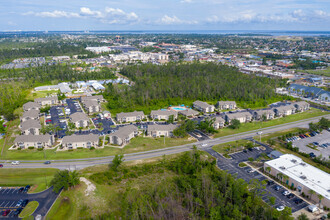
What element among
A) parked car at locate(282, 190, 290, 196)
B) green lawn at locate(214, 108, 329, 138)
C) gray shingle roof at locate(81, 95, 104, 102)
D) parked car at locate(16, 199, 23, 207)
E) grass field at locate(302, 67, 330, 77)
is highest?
grass field at locate(302, 67, 330, 77)

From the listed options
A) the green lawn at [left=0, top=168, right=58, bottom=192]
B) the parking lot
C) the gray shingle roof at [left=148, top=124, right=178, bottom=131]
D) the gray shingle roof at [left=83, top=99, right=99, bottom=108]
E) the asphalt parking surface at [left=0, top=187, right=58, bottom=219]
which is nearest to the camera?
the asphalt parking surface at [left=0, top=187, right=58, bottom=219]

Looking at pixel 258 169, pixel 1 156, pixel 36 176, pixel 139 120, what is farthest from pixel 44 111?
pixel 258 169

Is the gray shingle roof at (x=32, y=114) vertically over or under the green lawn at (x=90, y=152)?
over

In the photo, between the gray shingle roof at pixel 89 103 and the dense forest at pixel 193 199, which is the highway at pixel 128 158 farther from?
the gray shingle roof at pixel 89 103

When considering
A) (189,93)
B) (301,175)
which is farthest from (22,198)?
(189,93)

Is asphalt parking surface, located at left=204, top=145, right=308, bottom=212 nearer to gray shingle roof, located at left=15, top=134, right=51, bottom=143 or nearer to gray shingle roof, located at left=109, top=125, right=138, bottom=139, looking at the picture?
gray shingle roof, located at left=109, top=125, right=138, bottom=139

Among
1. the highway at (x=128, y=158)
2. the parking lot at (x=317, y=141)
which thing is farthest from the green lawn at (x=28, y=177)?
the parking lot at (x=317, y=141)

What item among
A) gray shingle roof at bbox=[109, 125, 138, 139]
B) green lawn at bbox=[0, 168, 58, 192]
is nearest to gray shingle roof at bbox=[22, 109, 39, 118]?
green lawn at bbox=[0, 168, 58, 192]

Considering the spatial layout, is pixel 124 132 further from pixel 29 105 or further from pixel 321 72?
pixel 321 72
